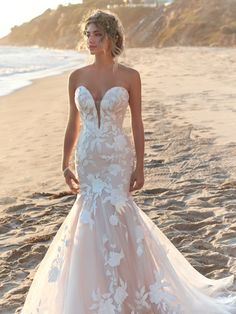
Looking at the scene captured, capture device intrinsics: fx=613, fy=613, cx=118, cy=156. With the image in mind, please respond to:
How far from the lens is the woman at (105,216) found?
3762 mm

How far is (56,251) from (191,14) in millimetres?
77162

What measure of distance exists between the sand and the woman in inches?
15.6

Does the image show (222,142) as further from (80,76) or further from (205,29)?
(205,29)

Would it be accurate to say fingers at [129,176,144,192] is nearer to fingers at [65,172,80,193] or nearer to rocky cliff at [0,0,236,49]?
fingers at [65,172,80,193]

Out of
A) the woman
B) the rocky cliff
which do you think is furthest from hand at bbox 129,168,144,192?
the rocky cliff

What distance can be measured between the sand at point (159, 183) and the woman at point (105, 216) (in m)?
0.40

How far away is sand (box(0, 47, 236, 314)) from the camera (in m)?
5.47

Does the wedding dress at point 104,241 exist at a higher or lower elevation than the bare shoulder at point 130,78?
lower

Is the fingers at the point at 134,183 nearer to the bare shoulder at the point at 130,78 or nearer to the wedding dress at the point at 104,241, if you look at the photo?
the wedding dress at the point at 104,241

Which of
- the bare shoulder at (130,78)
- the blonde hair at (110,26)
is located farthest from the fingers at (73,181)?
the blonde hair at (110,26)

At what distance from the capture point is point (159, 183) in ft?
25.8

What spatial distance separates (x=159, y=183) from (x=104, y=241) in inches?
161

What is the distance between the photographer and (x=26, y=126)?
12812 mm

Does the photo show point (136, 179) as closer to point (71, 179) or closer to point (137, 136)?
point (137, 136)
